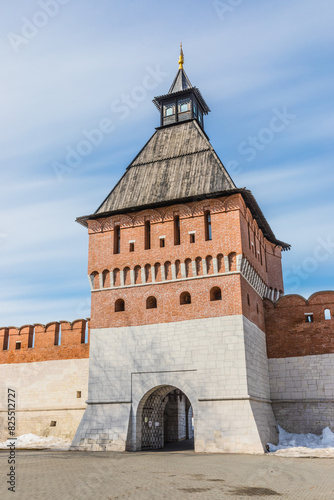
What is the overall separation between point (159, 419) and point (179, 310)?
5322 mm

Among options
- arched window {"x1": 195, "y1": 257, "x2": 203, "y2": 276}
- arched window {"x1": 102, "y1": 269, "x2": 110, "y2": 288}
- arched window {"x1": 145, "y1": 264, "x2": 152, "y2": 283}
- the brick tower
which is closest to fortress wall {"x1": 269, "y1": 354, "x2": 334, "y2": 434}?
the brick tower

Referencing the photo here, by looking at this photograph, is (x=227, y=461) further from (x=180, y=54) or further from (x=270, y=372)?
(x=180, y=54)

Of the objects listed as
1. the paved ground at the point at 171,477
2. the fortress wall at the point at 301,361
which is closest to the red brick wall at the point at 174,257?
the fortress wall at the point at 301,361

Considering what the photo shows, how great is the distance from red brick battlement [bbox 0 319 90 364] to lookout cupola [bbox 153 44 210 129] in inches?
480

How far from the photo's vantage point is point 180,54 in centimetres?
2902

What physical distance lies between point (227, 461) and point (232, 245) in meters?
8.48

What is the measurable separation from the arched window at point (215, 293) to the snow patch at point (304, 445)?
6.05m

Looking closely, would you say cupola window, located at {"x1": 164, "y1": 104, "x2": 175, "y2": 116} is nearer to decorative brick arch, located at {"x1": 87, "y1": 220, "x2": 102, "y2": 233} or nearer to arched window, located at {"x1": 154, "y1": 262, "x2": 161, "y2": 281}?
decorative brick arch, located at {"x1": 87, "y1": 220, "x2": 102, "y2": 233}

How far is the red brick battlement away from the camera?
23875mm

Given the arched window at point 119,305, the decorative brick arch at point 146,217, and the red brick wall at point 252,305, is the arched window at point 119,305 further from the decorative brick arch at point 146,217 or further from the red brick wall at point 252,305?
the red brick wall at point 252,305

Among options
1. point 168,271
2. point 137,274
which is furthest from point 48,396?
point 168,271

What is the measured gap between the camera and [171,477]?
11320 mm

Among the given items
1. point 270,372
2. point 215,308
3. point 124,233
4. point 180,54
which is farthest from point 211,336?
point 180,54

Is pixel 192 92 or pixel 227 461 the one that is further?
pixel 192 92
